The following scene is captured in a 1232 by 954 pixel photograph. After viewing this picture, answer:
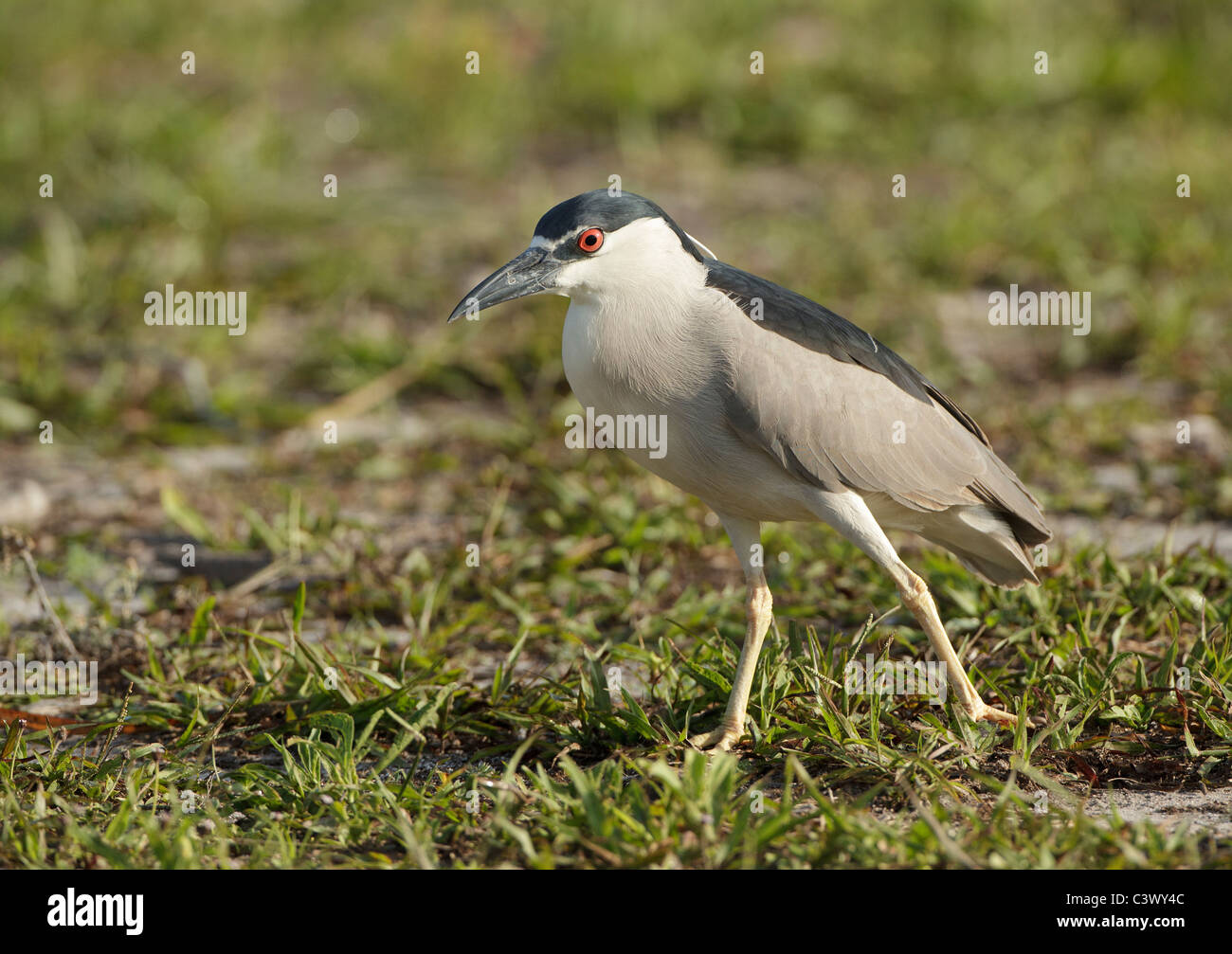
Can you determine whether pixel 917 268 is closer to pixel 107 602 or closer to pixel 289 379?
pixel 289 379

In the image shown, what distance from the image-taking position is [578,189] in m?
8.30

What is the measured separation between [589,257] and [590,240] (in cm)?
4

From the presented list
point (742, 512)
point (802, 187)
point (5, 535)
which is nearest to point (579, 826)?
point (742, 512)

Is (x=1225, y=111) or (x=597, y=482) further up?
(x=1225, y=111)

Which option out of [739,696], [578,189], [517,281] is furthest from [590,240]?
[578,189]

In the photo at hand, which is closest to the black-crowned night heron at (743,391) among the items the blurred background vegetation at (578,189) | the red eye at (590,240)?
the red eye at (590,240)

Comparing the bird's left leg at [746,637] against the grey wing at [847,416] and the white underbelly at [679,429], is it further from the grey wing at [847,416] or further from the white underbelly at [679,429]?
the grey wing at [847,416]

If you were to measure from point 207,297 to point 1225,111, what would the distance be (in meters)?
6.79

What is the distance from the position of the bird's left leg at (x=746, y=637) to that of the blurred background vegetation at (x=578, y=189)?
196 centimetres

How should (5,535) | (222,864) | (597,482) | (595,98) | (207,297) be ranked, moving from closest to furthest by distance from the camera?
(222,864)
(5,535)
(597,482)
(207,297)
(595,98)

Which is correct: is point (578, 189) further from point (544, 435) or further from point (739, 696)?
point (739, 696)

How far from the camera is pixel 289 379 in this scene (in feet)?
20.9

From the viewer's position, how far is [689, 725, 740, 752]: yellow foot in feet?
11.0

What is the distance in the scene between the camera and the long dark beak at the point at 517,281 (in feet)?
11.2
